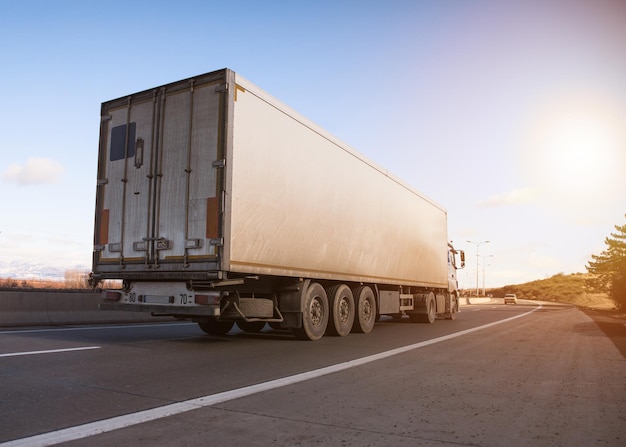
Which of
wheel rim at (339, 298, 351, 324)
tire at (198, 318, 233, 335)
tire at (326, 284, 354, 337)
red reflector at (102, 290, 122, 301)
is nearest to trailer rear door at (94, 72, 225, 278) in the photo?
red reflector at (102, 290, 122, 301)

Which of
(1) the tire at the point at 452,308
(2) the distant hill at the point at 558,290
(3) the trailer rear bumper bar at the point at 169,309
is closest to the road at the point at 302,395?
(3) the trailer rear bumper bar at the point at 169,309

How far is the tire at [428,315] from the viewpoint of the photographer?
56.1 feet

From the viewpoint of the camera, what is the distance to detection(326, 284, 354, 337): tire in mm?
10953

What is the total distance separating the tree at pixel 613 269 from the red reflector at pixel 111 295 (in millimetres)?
39064

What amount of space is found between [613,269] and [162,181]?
5139cm

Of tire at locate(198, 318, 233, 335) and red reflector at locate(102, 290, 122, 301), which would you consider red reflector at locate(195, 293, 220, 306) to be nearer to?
red reflector at locate(102, 290, 122, 301)

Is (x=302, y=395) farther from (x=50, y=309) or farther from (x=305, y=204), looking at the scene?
(x=50, y=309)

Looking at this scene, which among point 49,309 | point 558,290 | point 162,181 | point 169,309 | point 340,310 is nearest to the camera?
point 169,309

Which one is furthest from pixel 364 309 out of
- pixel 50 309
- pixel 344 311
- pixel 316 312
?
pixel 50 309

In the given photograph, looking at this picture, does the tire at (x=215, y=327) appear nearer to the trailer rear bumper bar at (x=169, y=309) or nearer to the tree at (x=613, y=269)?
the trailer rear bumper bar at (x=169, y=309)

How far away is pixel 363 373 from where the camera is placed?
653 centimetres

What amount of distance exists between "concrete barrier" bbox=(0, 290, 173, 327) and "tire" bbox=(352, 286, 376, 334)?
288 inches

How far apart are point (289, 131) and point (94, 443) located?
6989 mm

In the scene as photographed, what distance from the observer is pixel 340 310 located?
11.2 metres
